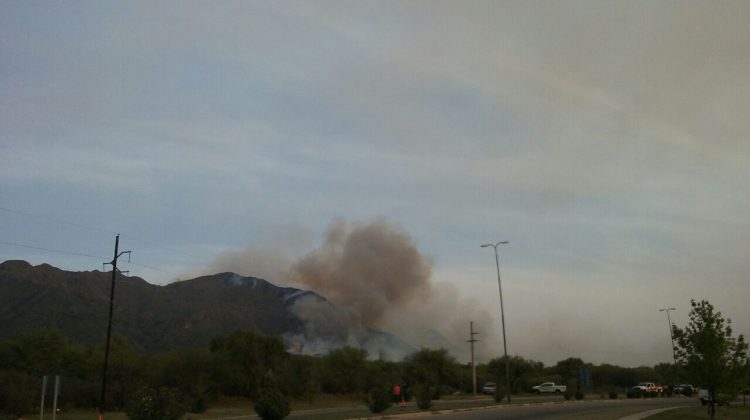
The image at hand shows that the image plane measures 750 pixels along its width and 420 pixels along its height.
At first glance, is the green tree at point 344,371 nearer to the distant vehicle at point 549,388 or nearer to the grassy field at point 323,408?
the grassy field at point 323,408

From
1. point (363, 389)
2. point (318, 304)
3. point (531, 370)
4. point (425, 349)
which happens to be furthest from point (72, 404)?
point (318, 304)

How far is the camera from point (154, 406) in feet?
74.3

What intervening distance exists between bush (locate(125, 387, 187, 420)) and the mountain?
308 feet

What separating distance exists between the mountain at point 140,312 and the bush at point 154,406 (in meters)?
94.0

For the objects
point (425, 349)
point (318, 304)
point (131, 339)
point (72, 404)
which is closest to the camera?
point (72, 404)

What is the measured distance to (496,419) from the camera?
36.0 m

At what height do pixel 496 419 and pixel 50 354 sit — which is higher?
pixel 50 354

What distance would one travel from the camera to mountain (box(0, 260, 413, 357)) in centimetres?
13138

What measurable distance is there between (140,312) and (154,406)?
155 meters

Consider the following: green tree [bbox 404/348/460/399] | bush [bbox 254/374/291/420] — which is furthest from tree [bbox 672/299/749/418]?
green tree [bbox 404/348/460/399]

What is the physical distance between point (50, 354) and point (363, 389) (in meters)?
33.9

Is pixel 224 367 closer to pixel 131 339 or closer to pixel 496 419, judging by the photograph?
pixel 496 419

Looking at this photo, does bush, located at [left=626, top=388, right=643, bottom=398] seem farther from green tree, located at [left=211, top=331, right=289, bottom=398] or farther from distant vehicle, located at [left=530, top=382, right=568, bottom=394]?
green tree, located at [left=211, top=331, right=289, bottom=398]

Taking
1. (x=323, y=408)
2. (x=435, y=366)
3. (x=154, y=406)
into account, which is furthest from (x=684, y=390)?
(x=154, y=406)
